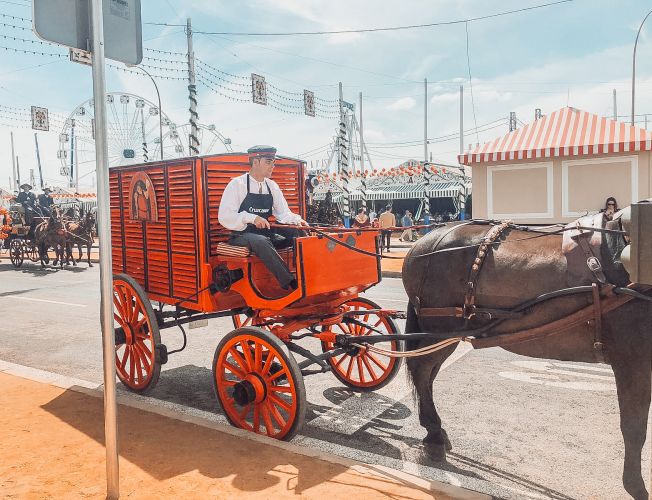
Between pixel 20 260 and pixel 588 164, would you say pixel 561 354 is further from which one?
pixel 20 260

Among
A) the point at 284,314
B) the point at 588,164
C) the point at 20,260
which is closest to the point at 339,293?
the point at 284,314

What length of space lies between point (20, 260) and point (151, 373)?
1852cm

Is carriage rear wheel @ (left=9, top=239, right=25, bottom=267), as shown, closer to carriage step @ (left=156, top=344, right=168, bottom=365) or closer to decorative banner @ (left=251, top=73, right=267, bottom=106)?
decorative banner @ (left=251, top=73, right=267, bottom=106)

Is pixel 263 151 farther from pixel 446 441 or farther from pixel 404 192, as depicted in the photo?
pixel 404 192

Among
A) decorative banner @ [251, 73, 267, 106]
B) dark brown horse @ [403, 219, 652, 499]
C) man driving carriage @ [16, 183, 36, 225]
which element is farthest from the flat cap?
man driving carriage @ [16, 183, 36, 225]

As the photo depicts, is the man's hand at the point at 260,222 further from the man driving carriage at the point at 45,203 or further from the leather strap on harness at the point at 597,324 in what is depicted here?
the man driving carriage at the point at 45,203

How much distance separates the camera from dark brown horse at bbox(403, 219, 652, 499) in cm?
325

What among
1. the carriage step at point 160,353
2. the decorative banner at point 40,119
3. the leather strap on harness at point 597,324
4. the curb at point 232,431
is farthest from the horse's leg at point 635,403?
the decorative banner at point 40,119

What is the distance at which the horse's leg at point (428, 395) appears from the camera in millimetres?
4109

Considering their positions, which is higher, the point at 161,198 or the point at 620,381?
the point at 161,198

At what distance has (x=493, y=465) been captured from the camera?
152 inches

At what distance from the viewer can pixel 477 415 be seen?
477 centimetres

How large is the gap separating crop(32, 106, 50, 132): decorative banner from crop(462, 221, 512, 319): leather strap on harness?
2798 cm

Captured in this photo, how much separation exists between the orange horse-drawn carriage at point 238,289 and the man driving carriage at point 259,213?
13 cm
